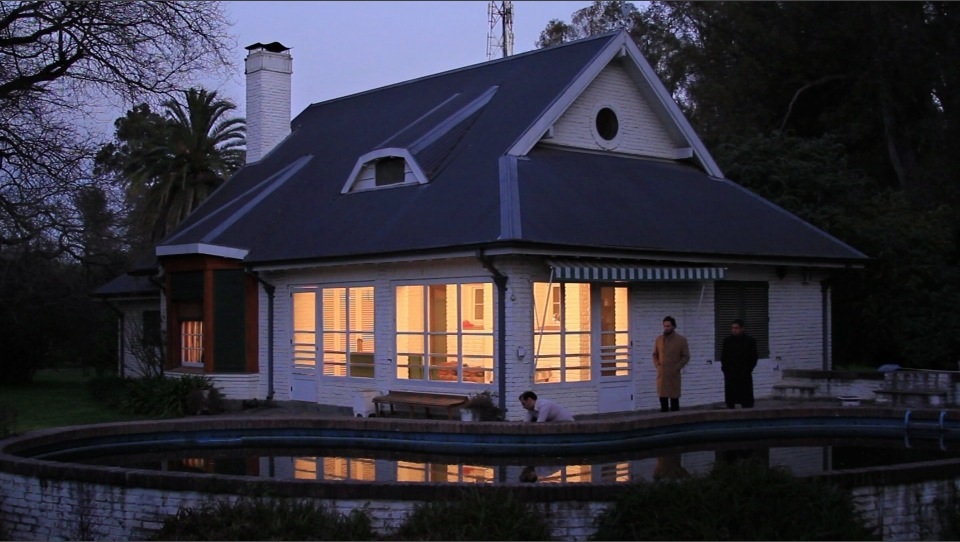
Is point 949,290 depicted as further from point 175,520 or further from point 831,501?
point 175,520

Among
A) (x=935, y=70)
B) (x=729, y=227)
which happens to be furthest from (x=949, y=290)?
(x=935, y=70)

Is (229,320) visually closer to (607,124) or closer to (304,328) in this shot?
(304,328)

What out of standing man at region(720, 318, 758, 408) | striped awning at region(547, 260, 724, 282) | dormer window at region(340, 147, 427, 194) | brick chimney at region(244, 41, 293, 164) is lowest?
Result: standing man at region(720, 318, 758, 408)

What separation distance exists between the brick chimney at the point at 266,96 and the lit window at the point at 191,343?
6324 mm

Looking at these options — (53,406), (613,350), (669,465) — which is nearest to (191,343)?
(53,406)

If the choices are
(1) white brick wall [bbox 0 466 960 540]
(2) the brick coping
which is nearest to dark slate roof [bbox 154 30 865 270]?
(2) the brick coping

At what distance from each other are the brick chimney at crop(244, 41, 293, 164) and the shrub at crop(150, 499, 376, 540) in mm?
20625

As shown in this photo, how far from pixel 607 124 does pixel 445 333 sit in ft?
20.5

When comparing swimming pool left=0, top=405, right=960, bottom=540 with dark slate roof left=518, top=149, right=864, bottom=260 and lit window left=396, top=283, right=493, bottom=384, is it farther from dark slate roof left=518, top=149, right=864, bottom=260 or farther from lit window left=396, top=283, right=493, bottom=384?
lit window left=396, top=283, right=493, bottom=384

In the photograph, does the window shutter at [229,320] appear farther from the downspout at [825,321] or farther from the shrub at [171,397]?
the downspout at [825,321]

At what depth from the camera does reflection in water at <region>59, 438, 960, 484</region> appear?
12445 millimetres

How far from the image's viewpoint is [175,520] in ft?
30.8

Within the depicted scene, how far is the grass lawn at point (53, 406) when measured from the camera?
2094cm

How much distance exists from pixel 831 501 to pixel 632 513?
163 centimetres
